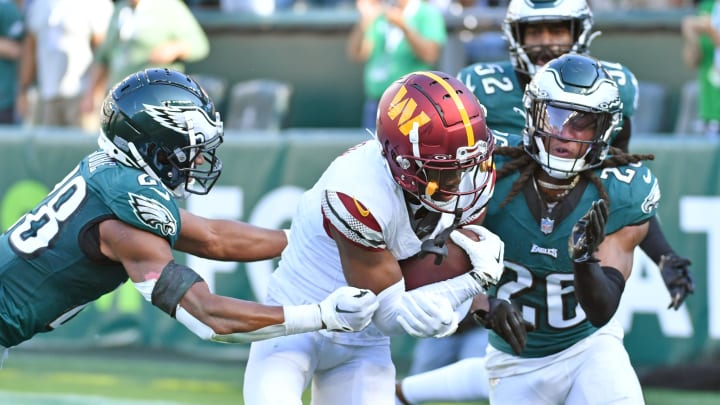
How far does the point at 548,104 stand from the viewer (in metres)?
4.52

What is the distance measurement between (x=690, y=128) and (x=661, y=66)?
35.8 inches

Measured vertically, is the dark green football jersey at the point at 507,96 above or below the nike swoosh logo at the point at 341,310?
above

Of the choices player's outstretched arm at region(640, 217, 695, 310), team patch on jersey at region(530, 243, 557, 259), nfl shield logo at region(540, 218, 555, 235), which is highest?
nfl shield logo at region(540, 218, 555, 235)

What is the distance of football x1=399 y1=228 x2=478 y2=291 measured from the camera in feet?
13.8

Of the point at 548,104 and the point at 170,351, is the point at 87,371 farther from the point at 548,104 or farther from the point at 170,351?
the point at 548,104

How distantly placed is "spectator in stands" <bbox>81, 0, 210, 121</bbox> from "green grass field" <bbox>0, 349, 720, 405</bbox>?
2083mm

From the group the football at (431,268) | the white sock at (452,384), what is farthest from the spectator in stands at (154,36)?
the football at (431,268)

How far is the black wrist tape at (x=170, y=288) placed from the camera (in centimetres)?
409

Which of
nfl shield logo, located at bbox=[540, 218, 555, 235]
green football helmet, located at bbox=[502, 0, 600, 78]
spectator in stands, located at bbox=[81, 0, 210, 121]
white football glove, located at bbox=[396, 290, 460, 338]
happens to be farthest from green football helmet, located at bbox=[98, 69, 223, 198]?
spectator in stands, located at bbox=[81, 0, 210, 121]

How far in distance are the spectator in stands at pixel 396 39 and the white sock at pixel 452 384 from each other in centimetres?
351

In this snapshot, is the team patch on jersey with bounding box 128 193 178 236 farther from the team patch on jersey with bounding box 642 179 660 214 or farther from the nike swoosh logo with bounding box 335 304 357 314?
the team patch on jersey with bounding box 642 179 660 214

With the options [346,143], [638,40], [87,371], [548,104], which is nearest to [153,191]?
[548,104]

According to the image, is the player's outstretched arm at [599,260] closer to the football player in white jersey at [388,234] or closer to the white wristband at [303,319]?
the football player in white jersey at [388,234]

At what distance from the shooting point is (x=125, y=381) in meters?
7.62
